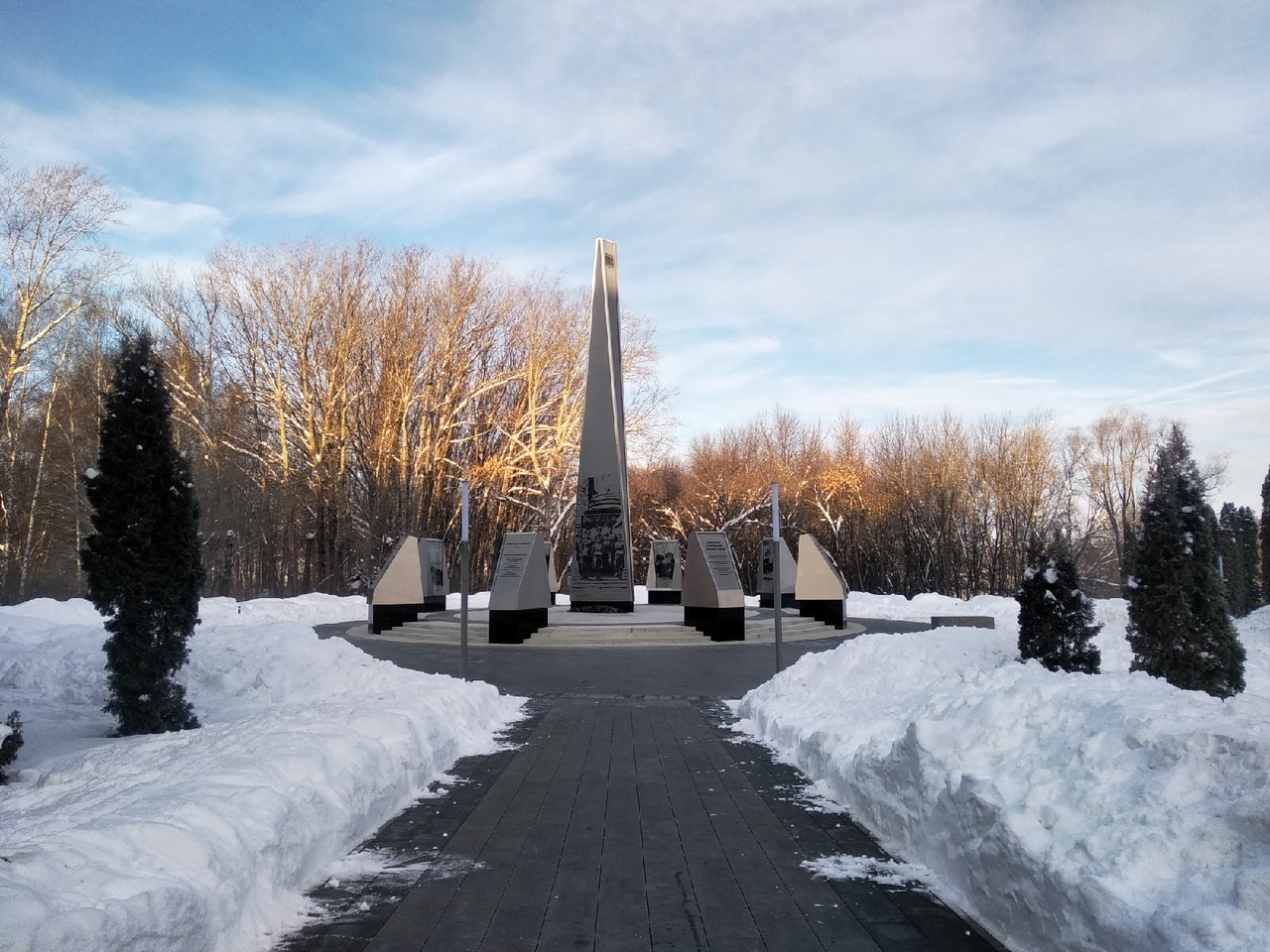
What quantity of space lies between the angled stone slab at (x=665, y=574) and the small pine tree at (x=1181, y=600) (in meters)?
20.6

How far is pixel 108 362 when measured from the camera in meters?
30.5

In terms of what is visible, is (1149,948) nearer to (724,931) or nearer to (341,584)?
(724,931)

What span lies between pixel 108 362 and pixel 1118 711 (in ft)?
110

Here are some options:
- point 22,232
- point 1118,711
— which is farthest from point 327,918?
point 22,232

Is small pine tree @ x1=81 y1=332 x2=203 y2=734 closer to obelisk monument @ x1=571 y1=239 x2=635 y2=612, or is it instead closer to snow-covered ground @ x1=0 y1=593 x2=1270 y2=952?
snow-covered ground @ x1=0 y1=593 x2=1270 y2=952

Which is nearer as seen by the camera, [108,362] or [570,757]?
[570,757]

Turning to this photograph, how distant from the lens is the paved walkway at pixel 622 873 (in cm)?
364

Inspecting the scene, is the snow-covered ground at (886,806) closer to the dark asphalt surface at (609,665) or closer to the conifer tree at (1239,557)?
the dark asphalt surface at (609,665)

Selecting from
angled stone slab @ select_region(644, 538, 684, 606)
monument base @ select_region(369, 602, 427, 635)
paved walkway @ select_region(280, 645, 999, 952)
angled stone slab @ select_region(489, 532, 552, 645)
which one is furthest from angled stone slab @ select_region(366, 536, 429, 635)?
paved walkway @ select_region(280, 645, 999, 952)

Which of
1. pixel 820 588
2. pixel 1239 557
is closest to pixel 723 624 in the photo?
pixel 820 588

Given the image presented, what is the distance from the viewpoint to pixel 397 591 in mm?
20734

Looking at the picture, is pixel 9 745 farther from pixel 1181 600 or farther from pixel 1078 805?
pixel 1181 600

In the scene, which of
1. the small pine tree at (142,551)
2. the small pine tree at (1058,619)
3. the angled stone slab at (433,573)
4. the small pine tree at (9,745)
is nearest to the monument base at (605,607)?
the angled stone slab at (433,573)

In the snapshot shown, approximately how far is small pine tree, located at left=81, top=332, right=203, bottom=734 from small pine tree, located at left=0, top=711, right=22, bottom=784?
5.29 feet
